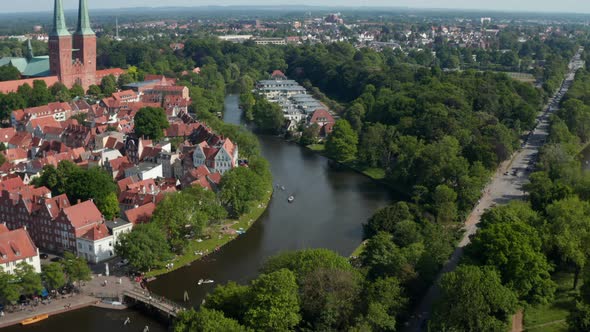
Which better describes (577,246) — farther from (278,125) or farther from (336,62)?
(336,62)

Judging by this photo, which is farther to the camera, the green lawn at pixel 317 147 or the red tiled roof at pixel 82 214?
the green lawn at pixel 317 147

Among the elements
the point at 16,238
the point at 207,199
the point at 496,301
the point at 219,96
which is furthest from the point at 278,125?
the point at 496,301

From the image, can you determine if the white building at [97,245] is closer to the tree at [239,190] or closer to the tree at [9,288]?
the tree at [9,288]

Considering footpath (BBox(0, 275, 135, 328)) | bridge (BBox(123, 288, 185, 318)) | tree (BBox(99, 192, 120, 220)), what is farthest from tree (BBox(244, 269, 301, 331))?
tree (BBox(99, 192, 120, 220))

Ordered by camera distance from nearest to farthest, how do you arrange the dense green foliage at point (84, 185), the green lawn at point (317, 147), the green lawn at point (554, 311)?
the green lawn at point (554, 311) → the dense green foliage at point (84, 185) → the green lawn at point (317, 147)

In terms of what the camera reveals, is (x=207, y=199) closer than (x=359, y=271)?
No

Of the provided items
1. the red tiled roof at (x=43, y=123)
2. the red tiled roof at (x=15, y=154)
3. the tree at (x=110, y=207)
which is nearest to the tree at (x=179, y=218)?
the tree at (x=110, y=207)
